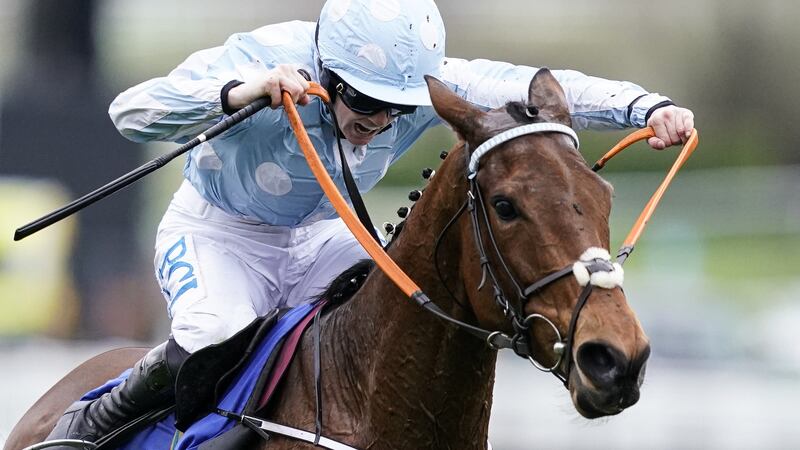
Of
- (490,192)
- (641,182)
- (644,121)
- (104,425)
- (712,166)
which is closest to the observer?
(490,192)

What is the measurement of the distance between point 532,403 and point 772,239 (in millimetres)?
2203

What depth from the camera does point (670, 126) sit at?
3932mm

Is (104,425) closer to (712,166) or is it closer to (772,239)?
(772,239)

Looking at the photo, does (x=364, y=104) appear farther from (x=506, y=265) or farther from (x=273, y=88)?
(x=506, y=265)

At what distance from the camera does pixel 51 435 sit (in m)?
4.52

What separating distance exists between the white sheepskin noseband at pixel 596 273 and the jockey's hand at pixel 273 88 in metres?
1.12

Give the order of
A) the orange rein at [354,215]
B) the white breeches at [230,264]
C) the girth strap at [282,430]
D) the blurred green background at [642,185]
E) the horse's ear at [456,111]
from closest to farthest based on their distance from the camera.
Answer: the horse's ear at [456,111]
the orange rein at [354,215]
the girth strap at [282,430]
the white breeches at [230,264]
the blurred green background at [642,185]

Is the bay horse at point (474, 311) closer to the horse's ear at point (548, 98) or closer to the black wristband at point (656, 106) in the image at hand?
the horse's ear at point (548, 98)

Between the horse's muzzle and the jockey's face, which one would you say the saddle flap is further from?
the horse's muzzle

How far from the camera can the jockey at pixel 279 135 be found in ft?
13.0

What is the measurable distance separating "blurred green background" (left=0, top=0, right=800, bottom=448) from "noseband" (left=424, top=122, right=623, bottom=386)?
5.65 m

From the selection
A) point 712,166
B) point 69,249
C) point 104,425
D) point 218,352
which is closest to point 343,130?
point 218,352

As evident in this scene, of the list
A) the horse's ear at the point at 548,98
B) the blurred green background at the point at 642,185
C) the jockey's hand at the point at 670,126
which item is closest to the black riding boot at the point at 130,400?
the horse's ear at the point at 548,98

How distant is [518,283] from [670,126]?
999mm
